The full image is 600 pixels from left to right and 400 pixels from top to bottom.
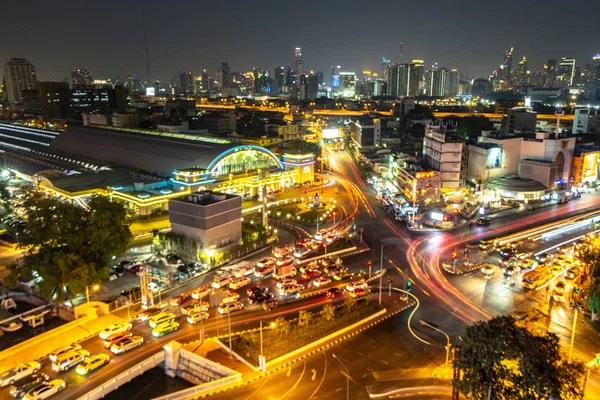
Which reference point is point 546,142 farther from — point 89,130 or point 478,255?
point 89,130

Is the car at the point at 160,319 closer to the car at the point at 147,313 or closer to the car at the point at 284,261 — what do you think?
the car at the point at 147,313

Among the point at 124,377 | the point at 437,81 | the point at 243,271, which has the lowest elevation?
the point at 124,377

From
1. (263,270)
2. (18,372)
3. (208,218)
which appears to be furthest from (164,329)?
(208,218)

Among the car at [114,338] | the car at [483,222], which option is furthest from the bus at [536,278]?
the car at [114,338]

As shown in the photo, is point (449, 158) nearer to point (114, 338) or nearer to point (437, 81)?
point (114, 338)

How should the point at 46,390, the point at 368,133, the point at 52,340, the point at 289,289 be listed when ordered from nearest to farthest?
the point at 46,390, the point at 52,340, the point at 289,289, the point at 368,133

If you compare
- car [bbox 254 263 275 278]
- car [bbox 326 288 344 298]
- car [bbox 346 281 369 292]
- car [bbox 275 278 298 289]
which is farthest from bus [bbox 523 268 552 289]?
car [bbox 254 263 275 278]

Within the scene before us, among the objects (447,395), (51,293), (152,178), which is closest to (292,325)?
(447,395)
